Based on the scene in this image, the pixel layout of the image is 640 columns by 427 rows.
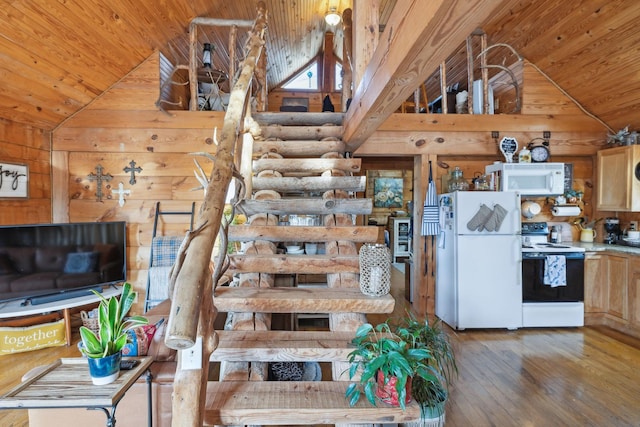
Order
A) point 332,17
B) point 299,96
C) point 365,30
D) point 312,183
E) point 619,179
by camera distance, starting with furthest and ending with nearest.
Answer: point 299,96, point 332,17, point 619,179, point 312,183, point 365,30

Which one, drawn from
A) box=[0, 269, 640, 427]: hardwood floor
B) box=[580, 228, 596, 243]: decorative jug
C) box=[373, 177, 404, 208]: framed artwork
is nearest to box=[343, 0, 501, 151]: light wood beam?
box=[0, 269, 640, 427]: hardwood floor

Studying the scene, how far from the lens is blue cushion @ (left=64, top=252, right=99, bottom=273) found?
3379mm

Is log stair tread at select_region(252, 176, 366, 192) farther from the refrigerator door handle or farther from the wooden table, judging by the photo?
the refrigerator door handle

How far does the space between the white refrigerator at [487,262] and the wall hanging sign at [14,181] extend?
4.52m

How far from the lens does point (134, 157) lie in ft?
12.5

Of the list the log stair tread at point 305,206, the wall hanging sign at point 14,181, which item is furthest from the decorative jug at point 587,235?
the wall hanging sign at point 14,181

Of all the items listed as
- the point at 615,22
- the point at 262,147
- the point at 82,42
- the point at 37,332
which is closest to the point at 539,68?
the point at 615,22

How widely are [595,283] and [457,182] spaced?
1.98 m

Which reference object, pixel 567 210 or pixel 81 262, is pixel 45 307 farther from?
pixel 567 210

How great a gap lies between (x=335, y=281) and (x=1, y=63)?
3.21m

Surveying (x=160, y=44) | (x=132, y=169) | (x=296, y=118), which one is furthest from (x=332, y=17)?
(x=132, y=169)

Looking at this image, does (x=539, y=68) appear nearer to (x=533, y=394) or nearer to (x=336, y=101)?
(x=533, y=394)

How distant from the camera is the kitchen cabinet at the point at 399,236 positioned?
764 centimetres

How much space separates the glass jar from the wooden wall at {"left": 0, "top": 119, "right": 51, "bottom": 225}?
184 inches
